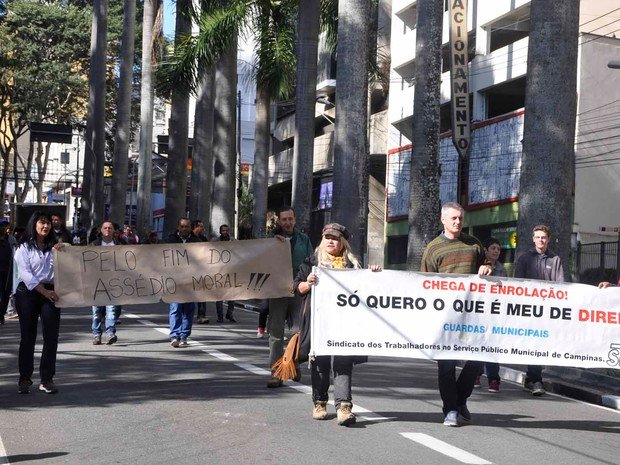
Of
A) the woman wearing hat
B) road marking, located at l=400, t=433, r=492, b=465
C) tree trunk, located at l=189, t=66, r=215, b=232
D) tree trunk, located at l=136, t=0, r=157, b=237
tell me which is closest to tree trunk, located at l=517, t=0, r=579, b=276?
the woman wearing hat

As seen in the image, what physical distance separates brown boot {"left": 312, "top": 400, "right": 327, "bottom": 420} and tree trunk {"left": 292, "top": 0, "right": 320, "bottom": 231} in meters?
18.6

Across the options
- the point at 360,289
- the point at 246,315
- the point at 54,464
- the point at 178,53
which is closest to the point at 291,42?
the point at 178,53

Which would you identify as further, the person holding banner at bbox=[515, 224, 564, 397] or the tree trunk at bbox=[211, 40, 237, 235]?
the tree trunk at bbox=[211, 40, 237, 235]

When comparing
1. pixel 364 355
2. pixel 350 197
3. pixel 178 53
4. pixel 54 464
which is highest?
pixel 178 53

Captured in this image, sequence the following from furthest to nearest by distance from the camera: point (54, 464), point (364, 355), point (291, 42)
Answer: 1. point (291, 42)
2. point (364, 355)
3. point (54, 464)

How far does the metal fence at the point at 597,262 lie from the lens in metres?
30.2

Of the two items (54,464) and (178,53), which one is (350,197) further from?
(54,464)

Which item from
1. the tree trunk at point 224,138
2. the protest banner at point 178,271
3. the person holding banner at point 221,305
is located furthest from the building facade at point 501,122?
the protest banner at point 178,271

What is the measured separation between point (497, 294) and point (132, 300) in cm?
466

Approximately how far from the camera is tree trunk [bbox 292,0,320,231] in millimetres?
28562

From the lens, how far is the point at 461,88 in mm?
37312

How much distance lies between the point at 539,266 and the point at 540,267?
15 millimetres

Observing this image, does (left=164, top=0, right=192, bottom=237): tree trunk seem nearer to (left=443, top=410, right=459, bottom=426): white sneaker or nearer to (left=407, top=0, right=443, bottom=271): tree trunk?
(left=407, top=0, right=443, bottom=271): tree trunk

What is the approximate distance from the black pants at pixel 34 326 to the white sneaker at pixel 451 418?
3963 millimetres
